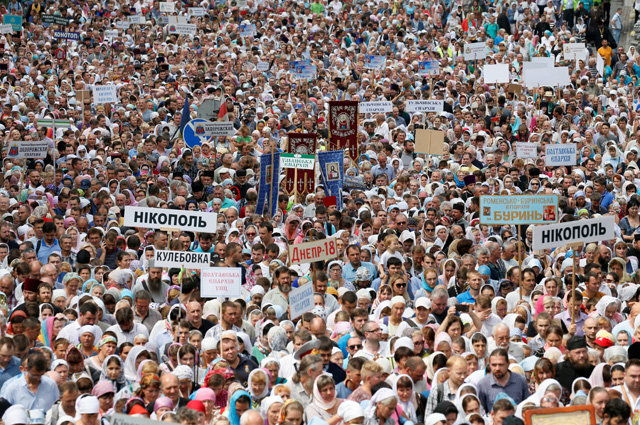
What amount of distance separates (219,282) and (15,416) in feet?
12.0

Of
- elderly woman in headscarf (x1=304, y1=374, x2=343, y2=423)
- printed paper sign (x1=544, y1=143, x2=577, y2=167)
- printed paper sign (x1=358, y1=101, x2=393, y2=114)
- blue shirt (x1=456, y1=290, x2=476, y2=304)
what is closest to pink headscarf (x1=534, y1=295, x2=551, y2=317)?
blue shirt (x1=456, y1=290, x2=476, y2=304)

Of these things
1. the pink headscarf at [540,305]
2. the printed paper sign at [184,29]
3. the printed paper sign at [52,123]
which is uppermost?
the printed paper sign at [184,29]

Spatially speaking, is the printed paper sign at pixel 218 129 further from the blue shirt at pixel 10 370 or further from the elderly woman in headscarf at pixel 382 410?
the elderly woman in headscarf at pixel 382 410

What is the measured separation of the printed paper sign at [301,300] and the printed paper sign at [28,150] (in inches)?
333

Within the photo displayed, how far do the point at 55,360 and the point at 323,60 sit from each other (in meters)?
21.3

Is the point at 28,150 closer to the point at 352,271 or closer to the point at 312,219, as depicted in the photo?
the point at 312,219

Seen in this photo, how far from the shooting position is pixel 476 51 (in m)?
29.4

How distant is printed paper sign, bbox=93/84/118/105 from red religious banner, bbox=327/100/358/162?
4703 millimetres

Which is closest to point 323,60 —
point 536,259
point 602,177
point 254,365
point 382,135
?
point 382,135

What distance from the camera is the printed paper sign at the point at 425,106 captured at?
23062mm

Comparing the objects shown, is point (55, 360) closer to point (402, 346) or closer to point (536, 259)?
point (402, 346)

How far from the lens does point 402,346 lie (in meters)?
10.5

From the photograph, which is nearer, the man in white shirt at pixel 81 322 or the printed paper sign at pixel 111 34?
the man in white shirt at pixel 81 322

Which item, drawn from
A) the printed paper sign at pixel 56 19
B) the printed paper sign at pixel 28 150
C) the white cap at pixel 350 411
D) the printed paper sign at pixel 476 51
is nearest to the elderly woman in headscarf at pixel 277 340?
the white cap at pixel 350 411
